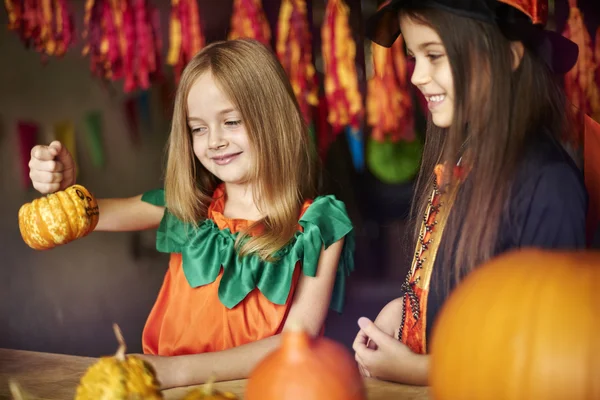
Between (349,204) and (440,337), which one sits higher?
(440,337)

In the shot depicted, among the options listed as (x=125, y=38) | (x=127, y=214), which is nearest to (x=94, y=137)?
(x=125, y=38)

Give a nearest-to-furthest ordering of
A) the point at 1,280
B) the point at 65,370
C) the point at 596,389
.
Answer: the point at 596,389 → the point at 65,370 → the point at 1,280

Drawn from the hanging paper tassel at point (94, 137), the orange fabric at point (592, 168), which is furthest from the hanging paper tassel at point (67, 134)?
the orange fabric at point (592, 168)

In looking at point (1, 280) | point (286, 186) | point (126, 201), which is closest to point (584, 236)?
point (286, 186)

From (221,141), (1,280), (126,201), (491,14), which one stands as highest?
(491,14)

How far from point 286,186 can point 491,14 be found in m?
0.64

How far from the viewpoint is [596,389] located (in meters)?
0.67

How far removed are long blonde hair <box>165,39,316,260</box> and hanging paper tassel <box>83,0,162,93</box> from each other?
1.32m

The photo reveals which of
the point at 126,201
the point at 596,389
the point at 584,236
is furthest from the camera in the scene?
the point at 126,201

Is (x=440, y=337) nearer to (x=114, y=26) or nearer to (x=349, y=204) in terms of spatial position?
(x=349, y=204)

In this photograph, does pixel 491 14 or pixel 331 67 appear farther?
pixel 331 67

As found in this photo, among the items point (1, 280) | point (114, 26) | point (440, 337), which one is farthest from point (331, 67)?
point (440, 337)

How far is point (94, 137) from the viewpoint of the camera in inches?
A: 116

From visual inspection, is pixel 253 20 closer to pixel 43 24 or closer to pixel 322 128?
pixel 322 128
